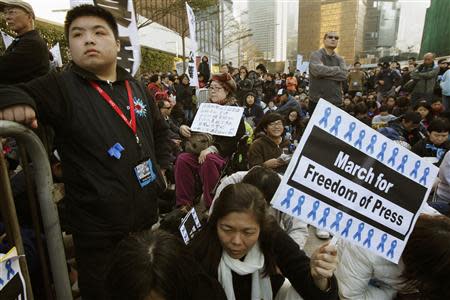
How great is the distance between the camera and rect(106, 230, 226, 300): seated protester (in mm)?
1328

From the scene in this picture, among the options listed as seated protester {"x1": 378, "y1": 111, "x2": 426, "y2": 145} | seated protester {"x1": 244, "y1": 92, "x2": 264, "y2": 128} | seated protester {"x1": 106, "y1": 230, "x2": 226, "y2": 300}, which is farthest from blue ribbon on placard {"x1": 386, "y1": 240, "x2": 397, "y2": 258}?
seated protester {"x1": 244, "y1": 92, "x2": 264, "y2": 128}

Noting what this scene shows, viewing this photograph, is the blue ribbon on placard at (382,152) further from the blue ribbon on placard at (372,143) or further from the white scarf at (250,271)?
the white scarf at (250,271)

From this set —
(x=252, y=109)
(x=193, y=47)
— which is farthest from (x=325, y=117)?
(x=252, y=109)

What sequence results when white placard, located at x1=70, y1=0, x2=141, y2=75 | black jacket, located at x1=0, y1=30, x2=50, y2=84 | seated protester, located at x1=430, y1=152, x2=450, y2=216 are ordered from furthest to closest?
seated protester, located at x1=430, y1=152, x2=450, y2=216
white placard, located at x1=70, y1=0, x2=141, y2=75
black jacket, located at x1=0, y1=30, x2=50, y2=84

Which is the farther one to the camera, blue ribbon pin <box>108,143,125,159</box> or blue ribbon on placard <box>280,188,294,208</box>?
blue ribbon pin <box>108,143,125,159</box>

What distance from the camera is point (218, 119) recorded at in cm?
394

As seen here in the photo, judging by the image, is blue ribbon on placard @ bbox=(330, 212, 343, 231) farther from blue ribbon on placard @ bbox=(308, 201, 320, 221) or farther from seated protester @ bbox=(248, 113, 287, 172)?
seated protester @ bbox=(248, 113, 287, 172)

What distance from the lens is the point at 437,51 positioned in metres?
15.0

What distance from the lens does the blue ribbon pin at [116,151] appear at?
1602mm

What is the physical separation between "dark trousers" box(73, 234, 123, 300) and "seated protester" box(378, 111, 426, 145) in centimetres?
487

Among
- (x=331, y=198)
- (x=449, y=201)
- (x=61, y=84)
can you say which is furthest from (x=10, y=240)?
(x=449, y=201)

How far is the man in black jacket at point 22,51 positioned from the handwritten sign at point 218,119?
74.3 inches

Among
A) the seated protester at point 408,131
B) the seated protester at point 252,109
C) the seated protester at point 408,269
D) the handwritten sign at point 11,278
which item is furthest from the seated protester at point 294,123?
the handwritten sign at point 11,278

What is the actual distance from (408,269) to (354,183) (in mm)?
700
